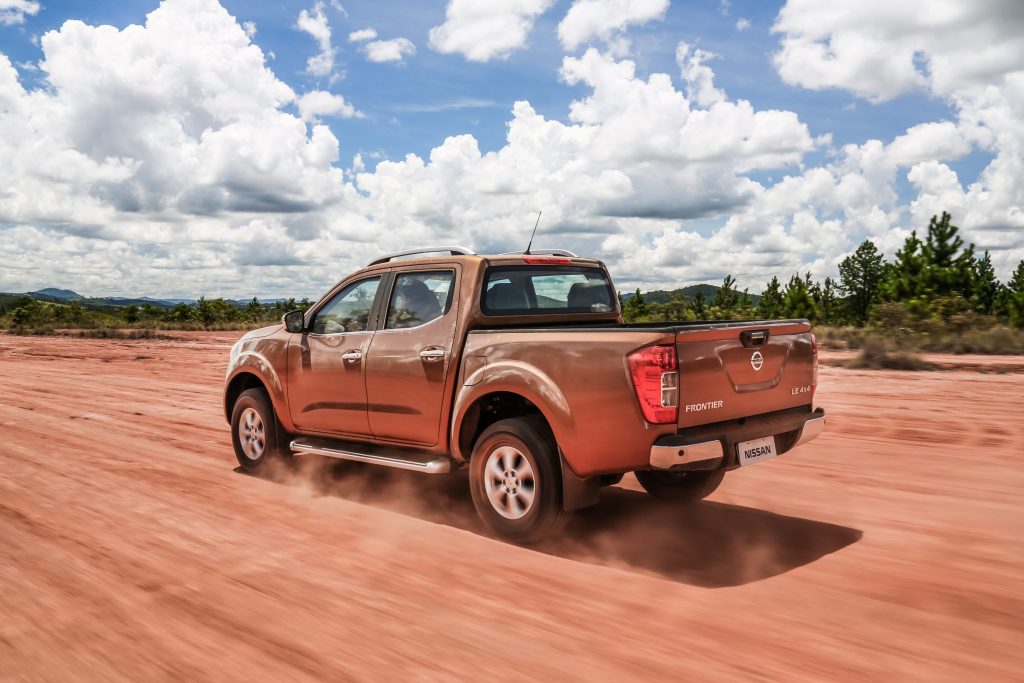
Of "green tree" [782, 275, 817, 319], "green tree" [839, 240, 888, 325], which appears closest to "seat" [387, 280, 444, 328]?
"green tree" [782, 275, 817, 319]

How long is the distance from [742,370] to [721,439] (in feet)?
1.66

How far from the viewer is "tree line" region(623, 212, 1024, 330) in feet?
87.1

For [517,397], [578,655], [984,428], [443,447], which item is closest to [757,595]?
[578,655]

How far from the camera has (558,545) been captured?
521 centimetres

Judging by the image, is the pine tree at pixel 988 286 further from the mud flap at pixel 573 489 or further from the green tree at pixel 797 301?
the mud flap at pixel 573 489

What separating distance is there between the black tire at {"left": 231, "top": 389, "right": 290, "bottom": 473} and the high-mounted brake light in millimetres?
2762

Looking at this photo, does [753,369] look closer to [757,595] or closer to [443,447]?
[757,595]

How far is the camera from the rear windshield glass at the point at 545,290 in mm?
5996

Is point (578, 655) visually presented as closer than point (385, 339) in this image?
Yes

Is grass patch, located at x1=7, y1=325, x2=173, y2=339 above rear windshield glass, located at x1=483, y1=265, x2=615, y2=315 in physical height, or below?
below

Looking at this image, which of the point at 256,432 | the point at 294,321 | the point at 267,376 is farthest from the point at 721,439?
the point at 256,432

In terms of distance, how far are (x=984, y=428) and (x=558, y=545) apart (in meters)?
6.42

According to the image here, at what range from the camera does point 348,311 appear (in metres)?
6.79

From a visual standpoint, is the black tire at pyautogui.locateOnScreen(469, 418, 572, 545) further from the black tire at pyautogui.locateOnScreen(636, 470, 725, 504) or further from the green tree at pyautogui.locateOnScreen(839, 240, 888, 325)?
the green tree at pyautogui.locateOnScreen(839, 240, 888, 325)
